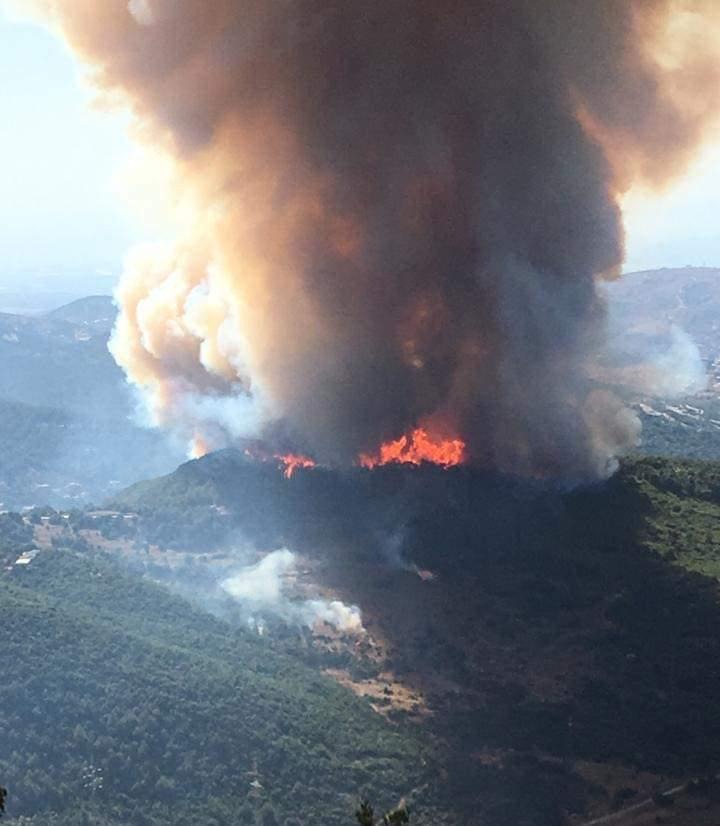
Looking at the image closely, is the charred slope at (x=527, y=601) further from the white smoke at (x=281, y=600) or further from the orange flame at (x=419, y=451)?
the orange flame at (x=419, y=451)

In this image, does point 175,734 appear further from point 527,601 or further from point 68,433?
point 68,433

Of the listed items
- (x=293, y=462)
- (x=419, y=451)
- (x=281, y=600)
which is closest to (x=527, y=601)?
(x=281, y=600)

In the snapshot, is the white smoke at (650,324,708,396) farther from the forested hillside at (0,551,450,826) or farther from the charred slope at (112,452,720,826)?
the forested hillside at (0,551,450,826)

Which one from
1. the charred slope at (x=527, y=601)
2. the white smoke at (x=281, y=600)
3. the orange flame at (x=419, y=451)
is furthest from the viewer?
the orange flame at (x=419, y=451)

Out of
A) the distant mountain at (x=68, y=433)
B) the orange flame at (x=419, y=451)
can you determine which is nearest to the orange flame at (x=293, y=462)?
the orange flame at (x=419, y=451)

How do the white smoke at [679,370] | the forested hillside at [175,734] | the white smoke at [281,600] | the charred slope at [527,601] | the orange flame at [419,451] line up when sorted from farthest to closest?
the white smoke at [679,370], the orange flame at [419,451], the white smoke at [281,600], the charred slope at [527,601], the forested hillside at [175,734]

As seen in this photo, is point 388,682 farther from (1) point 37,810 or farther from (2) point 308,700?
(1) point 37,810
